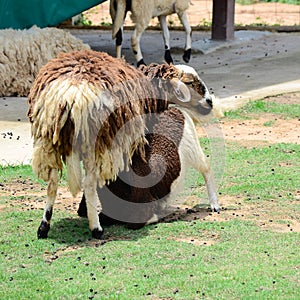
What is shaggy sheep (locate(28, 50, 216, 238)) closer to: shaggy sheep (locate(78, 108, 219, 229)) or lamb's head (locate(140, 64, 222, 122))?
shaggy sheep (locate(78, 108, 219, 229))

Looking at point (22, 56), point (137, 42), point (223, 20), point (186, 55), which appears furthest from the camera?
point (223, 20)

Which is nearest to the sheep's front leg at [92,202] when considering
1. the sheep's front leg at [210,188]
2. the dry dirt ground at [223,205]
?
the dry dirt ground at [223,205]

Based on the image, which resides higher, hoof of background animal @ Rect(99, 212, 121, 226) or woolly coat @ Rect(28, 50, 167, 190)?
woolly coat @ Rect(28, 50, 167, 190)

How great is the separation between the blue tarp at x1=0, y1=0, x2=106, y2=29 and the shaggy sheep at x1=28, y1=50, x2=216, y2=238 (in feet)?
20.3

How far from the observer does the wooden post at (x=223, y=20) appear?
1511 centimetres

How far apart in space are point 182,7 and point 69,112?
8.49m

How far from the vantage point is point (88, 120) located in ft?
17.5

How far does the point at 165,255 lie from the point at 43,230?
0.93 m

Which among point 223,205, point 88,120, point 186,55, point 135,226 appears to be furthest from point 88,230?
point 186,55

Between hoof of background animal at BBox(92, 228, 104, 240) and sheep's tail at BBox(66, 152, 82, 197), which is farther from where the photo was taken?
hoof of background animal at BBox(92, 228, 104, 240)

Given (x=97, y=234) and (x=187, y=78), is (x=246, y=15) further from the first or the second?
(x=97, y=234)

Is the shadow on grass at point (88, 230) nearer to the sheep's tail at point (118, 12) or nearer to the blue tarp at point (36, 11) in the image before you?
the blue tarp at point (36, 11)

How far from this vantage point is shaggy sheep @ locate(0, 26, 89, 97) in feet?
35.4

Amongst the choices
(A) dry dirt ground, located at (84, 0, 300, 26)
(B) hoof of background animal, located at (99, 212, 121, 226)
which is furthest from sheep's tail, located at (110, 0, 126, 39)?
(B) hoof of background animal, located at (99, 212, 121, 226)
